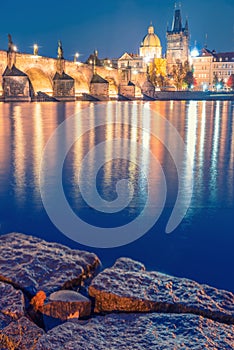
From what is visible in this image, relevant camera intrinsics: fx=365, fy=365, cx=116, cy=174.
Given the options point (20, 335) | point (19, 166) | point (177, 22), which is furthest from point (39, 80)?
point (177, 22)

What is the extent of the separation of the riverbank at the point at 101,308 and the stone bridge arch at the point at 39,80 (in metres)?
45.6

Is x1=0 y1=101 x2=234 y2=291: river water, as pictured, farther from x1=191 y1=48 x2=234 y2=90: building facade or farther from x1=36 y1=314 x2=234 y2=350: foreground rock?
x1=191 y1=48 x2=234 y2=90: building facade

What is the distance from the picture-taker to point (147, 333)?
2389 mm

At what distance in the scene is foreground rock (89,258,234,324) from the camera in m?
2.68

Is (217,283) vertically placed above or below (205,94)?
below

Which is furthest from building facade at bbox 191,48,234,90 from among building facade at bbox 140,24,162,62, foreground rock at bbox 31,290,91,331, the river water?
foreground rock at bbox 31,290,91,331

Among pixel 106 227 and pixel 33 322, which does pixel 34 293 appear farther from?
pixel 106 227

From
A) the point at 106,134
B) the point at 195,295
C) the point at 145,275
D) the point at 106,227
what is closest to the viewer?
the point at 195,295

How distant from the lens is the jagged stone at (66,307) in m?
2.64

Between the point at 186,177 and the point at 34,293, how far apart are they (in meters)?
4.64

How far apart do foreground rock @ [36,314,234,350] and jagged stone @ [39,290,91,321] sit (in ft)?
0.45

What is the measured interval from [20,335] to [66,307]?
44 cm

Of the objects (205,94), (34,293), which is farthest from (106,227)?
(205,94)

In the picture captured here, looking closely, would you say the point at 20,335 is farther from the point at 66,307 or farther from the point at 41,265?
the point at 41,265
